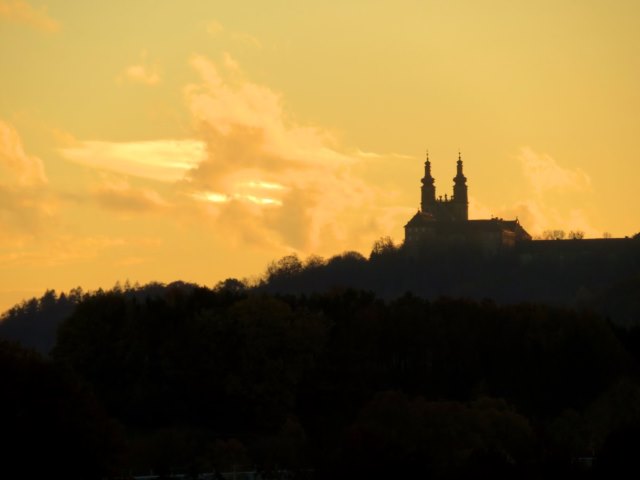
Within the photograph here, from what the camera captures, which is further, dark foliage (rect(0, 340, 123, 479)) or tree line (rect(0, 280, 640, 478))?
tree line (rect(0, 280, 640, 478))

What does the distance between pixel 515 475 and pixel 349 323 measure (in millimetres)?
46865

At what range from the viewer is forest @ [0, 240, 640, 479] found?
79.8m

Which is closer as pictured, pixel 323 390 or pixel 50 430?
pixel 50 430

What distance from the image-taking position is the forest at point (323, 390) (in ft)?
262

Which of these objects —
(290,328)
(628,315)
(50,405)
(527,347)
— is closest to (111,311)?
(290,328)

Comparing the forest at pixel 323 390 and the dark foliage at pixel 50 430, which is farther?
the forest at pixel 323 390

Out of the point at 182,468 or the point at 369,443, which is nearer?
the point at 369,443

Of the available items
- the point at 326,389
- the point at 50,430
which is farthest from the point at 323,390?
the point at 50,430

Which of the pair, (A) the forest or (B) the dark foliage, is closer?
(B) the dark foliage

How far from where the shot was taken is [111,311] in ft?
394

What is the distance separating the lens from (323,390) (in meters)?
108

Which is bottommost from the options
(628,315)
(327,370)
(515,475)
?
(515,475)

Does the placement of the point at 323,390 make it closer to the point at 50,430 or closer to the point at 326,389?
the point at 326,389

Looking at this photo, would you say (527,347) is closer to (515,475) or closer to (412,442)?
(412,442)
